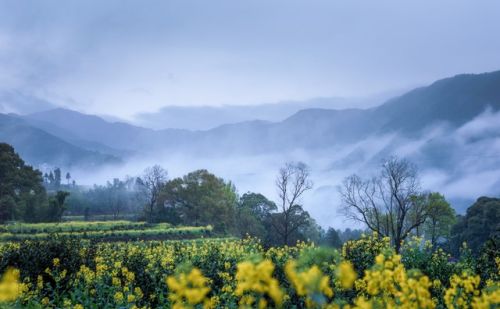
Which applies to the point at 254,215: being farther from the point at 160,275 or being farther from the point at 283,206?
the point at 160,275

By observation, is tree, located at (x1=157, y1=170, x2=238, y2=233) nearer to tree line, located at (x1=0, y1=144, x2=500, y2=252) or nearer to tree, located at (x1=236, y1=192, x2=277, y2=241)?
tree line, located at (x1=0, y1=144, x2=500, y2=252)

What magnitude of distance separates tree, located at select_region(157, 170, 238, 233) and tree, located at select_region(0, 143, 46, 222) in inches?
732

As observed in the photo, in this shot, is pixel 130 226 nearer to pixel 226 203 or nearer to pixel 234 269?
pixel 226 203

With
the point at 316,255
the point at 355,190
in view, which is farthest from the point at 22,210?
the point at 316,255

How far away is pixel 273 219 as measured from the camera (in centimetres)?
7038

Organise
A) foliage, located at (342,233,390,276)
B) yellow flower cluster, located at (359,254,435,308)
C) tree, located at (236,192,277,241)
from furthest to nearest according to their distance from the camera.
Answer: tree, located at (236,192,277,241) → foliage, located at (342,233,390,276) → yellow flower cluster, located at (359,254,435,308)

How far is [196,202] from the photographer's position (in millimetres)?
70250

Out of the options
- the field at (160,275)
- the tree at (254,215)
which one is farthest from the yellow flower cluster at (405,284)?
the tree at (254,215)

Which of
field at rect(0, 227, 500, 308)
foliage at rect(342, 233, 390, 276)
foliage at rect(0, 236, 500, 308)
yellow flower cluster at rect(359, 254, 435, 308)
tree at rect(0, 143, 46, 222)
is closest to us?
yellow flower cluster at rect(359, 254, 435, 308)

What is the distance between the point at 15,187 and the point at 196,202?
28.0 meters

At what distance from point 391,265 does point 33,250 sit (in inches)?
565

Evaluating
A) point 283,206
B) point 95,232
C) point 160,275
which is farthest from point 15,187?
point 160,275

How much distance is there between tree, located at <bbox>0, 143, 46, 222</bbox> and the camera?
59.1 metres

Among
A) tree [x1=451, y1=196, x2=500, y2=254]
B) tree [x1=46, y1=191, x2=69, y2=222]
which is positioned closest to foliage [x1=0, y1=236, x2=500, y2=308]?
tree [x1=451, y1=196, x2=500, y2=254]
